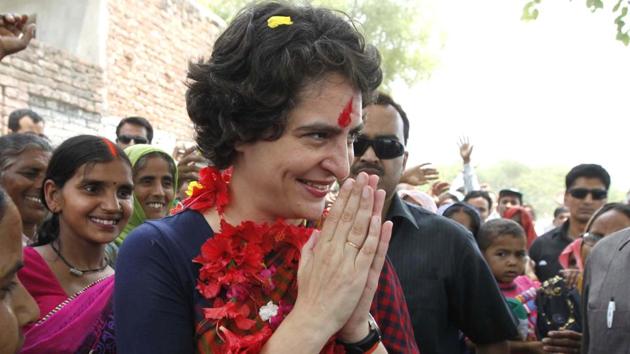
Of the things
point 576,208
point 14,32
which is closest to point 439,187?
point 576,208

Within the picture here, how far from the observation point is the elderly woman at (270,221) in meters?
1.72

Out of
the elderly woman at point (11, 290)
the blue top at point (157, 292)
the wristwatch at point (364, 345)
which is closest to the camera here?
the blue top at point (157, 292)

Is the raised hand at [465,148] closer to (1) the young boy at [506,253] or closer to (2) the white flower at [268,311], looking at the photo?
(1) the young boy at [506,253]

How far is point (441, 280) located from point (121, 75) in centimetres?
999

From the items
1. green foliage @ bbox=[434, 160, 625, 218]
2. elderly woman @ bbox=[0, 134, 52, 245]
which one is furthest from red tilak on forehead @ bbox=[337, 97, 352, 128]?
green foliage @ bbox=[434, 160, 625, 218]

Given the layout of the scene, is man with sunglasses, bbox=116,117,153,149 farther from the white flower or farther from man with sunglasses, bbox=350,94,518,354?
the white flower

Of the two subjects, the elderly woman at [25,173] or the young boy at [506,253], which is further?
the young boy at [506,253]

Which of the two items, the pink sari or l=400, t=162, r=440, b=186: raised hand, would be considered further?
l=400, t=162, r=440, b=186: raised hand

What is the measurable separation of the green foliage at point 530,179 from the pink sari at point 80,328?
57099mm

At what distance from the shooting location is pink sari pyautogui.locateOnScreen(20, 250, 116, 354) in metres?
2.29

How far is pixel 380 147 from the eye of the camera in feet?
11.1

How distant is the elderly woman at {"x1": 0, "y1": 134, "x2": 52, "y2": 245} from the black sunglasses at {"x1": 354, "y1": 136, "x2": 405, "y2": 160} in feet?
6.13

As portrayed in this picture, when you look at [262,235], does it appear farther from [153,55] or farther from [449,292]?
[153,55]

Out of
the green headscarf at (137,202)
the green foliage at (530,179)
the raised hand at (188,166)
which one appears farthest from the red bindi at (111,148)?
the green foliage at (530,179)
